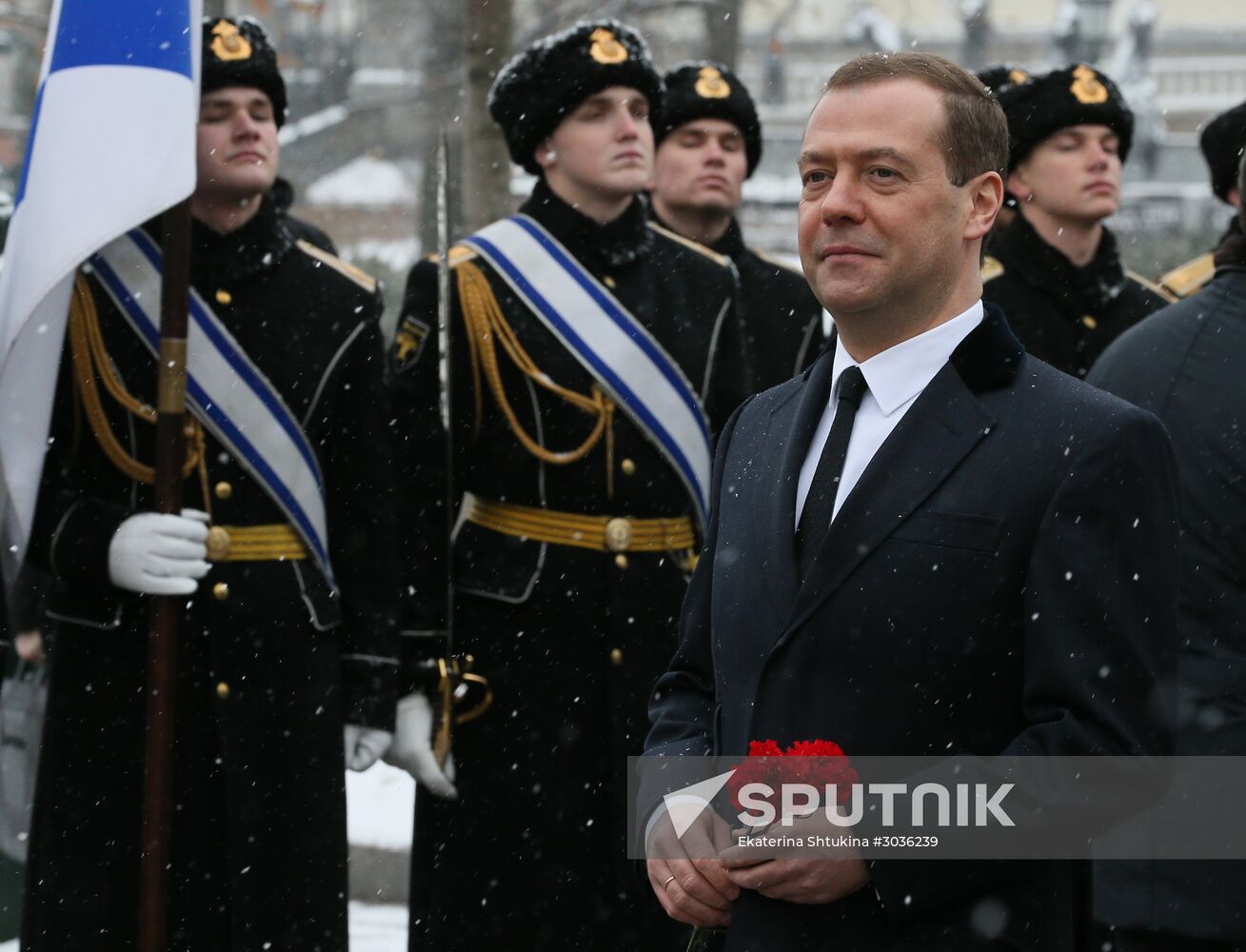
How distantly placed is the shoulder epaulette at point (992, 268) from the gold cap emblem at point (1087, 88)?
51 cm

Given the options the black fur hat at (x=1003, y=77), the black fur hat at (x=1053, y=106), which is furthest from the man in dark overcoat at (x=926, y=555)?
the black fur hat at (x=1003, y=77)

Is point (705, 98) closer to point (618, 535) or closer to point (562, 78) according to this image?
point (562, 78)

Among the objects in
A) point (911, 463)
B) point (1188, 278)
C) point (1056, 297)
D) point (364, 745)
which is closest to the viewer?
point (911, 463)

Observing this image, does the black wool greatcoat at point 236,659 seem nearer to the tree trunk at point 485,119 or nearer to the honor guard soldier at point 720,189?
the honor guard soldier at point 720,189

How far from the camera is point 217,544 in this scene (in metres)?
4.51

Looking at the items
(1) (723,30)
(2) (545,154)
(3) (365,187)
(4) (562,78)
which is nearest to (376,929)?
(2) (545,154)

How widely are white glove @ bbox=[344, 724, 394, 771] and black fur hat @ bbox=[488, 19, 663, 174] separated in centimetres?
147

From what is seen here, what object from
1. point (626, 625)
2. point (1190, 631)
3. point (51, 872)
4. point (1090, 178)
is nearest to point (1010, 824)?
Result: point (1190, 631)

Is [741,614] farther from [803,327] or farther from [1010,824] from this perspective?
[803,327]

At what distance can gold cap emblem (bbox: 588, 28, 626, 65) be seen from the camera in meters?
4.95

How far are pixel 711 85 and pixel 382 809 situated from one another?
2.83 metres

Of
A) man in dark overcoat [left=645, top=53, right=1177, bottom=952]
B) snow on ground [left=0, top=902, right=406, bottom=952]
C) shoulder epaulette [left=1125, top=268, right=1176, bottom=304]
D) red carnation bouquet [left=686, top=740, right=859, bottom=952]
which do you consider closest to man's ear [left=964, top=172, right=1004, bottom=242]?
man in dark overcoat [left=645, top=53, right=1177, bottom=952]

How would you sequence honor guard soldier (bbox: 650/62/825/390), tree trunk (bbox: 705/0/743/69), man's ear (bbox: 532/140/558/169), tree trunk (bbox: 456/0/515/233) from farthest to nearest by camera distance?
tree trunk (bbox: 705/0/743/69) < tree trunk (bbox: 456/0/515/233) < honor guard soldier (bbox: 650/62/825/390) < man's ear (bbox: 532/140/558/169)

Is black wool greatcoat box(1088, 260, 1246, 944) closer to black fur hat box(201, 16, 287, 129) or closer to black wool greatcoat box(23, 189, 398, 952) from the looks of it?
black wool greatcoat box(23, 189, 398, 952)
